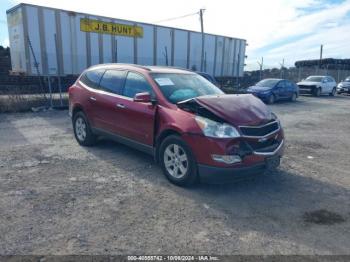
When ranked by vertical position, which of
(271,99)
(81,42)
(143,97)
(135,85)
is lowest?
(271,99)

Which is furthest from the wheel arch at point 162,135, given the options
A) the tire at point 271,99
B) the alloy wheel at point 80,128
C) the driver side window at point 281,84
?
the driver side window at point 281,84

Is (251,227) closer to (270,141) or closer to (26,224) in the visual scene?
(270,141)

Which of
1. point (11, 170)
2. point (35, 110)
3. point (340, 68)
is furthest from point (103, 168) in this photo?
point (340, 68)

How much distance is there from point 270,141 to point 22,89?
38.0 ft

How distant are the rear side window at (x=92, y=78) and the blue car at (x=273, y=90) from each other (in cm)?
1190

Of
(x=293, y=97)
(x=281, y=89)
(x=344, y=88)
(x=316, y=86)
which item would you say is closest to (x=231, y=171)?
(x=281, y=89)

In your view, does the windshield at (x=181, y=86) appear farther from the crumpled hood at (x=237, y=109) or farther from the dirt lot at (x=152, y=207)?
the dirt lot at (x=152, y=207)

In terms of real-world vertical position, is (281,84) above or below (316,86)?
above

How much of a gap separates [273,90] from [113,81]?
13.0 meters

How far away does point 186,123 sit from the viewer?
4297 mm

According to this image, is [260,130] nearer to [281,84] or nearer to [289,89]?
[281,84]

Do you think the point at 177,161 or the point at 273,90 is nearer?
the point at 177,161

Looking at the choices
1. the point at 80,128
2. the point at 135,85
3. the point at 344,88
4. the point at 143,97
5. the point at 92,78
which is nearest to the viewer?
the point at 143,97

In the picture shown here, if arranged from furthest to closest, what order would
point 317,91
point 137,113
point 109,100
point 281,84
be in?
point 317,91, point 281,84, point 109,100, point 137,113
